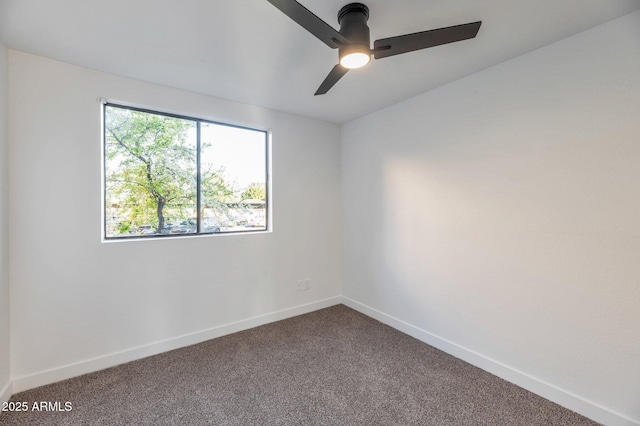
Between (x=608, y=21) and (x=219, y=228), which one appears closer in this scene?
(x=608, y=21)

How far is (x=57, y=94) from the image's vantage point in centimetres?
204

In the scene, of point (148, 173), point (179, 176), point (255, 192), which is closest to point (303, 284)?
point (255, 192)

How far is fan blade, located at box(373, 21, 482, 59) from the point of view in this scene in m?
1.38

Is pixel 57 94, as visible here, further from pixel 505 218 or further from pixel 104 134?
pixel 505 218

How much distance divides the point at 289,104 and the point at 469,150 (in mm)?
1847

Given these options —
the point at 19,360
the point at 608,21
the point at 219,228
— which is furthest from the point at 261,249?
the point at 608,21

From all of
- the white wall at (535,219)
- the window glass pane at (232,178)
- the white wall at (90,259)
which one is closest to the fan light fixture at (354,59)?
the white wall at (535,219)

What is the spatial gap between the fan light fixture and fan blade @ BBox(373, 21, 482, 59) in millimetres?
58

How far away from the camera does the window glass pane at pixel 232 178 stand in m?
2.80

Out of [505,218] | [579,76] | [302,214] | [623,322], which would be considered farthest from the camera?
[302,214]

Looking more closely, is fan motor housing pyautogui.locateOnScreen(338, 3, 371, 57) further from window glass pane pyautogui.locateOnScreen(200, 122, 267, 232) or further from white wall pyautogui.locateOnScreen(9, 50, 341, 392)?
window glass pane pyautogui.locateOnScreen(200, 122, 267, 232)

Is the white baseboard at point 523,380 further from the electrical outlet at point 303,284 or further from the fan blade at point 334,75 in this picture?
Result: the fan blade at point 334,75

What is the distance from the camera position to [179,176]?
2645 mm

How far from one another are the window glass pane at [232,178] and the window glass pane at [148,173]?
130 millimetres
